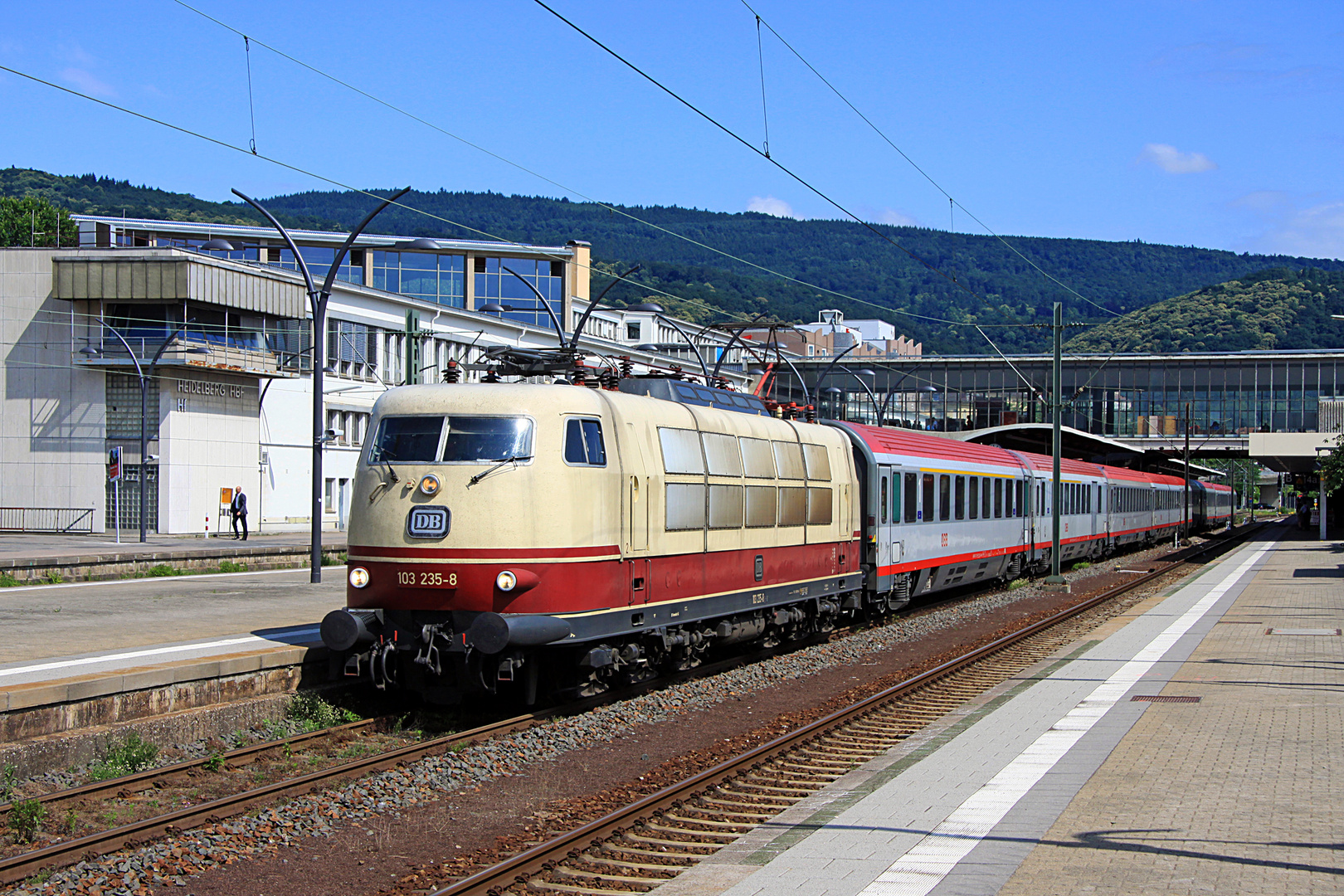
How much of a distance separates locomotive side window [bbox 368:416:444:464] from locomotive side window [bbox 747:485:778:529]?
15.8 ft

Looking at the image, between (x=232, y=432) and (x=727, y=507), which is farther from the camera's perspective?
(x=232, y=432)

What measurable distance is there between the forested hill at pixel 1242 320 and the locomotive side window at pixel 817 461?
115m

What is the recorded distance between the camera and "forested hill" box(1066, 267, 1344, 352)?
134m

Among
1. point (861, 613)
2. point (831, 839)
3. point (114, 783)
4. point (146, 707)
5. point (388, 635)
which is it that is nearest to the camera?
point (831, 839)

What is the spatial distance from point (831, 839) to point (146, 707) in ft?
22.1

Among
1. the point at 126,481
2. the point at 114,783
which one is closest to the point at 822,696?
the point at 114,783

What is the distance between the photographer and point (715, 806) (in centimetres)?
965

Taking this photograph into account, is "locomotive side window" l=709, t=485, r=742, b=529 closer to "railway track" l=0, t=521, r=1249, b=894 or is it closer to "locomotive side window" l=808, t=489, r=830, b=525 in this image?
"railway track" l=0, t=521, r=1249, b=894

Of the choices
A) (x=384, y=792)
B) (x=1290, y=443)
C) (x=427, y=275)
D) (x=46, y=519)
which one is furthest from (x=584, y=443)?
(x=427, y=275)

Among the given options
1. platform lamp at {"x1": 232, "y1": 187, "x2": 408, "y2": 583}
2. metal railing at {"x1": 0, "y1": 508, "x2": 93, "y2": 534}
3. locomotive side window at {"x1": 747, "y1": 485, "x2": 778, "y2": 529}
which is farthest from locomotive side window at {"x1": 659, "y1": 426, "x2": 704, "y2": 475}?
metal railing at {"x1": 0, "y1": 508, "x2": 93, "y2": 534}

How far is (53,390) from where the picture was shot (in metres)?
40.9

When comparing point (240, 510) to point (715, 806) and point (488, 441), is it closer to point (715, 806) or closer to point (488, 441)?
point (488, 441)

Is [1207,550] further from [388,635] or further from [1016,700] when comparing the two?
[388,635]

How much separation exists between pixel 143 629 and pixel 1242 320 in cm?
14420
